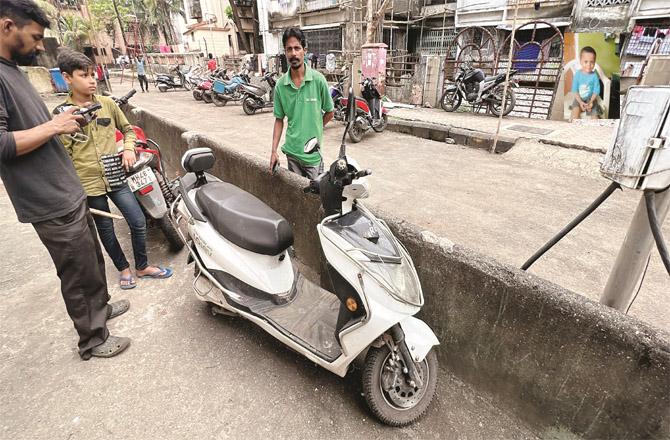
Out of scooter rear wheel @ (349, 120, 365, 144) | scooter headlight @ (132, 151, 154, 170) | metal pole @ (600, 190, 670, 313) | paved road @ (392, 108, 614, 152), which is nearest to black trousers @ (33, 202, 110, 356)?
scooter headlight @ (132, 151, 154, 170)

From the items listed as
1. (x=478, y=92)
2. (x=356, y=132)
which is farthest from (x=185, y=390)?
(x=478, y=92)

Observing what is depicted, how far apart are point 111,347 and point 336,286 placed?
1.65 metres

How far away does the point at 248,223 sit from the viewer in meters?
2.31

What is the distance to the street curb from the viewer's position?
646 cm

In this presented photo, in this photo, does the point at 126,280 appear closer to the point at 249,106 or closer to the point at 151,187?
the point at 151,187

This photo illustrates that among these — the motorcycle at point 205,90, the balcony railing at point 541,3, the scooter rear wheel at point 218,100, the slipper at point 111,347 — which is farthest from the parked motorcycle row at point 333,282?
the motorcycle at point 205,90

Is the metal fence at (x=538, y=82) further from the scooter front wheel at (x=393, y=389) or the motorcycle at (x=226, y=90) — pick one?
the motorcycle at (x=226, y=90)

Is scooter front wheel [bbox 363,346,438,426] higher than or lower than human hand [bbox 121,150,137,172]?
lower

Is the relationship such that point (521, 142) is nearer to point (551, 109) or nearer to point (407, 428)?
point (551, 109)

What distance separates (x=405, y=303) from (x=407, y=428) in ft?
2.45

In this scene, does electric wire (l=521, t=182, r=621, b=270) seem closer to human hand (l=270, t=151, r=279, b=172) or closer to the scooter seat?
the scooter seat

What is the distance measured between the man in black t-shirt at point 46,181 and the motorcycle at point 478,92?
8.64 metres

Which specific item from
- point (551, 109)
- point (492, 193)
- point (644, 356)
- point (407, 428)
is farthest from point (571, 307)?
point (551, 109)

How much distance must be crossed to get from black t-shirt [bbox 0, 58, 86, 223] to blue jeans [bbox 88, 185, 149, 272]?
832 mm
